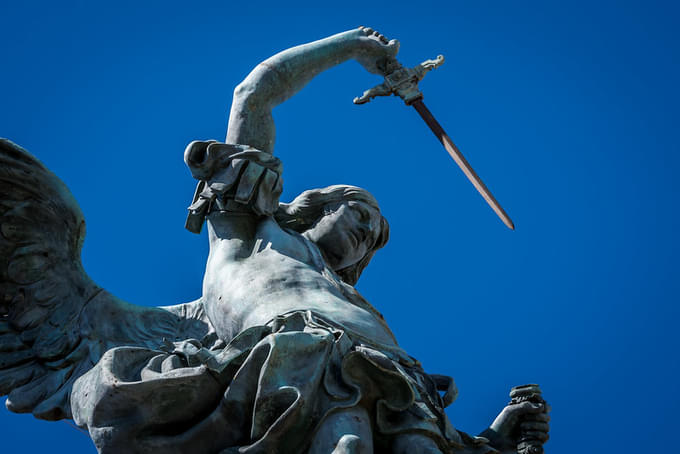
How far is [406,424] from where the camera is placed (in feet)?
16.3

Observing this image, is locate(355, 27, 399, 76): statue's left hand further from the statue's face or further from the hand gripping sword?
the statue's face

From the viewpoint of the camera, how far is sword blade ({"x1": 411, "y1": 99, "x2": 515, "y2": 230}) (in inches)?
280

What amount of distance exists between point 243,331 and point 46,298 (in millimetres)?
2153

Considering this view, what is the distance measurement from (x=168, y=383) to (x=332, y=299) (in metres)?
1.51

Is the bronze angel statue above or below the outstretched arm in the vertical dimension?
below

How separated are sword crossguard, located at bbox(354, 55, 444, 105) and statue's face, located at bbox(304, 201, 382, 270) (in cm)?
110

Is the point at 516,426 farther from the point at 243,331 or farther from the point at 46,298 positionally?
the point at 46,298

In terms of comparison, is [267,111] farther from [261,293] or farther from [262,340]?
[262,340]

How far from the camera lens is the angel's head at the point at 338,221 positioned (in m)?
7.05

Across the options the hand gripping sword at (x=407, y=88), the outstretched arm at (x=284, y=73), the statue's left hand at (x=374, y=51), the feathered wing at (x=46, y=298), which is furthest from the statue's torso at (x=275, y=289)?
the statue's left hand at (x=374, y=51)

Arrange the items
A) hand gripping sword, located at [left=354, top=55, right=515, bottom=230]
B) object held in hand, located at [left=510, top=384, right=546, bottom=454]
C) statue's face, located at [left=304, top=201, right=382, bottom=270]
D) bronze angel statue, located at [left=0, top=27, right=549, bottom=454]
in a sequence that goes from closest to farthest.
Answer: bronze angel statue, located at [left=0, top=27, right=549, bottom=454] < object held in hand, located at [left=510, top=384, right=546, bottom=454] < statue's face, located at [left=304, top=201, right=382, bottom=270] < hand gripping sword, located at [left=354, top=55, right=515, bottom=230]

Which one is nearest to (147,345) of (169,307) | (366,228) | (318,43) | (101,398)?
(169,307)

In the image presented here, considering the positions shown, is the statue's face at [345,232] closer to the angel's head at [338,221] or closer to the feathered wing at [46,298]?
the angel's head at [338,221]

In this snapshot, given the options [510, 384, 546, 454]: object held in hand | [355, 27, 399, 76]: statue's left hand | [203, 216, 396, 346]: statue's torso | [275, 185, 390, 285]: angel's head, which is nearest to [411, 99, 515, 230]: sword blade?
[355, 27, 399, 76]: statue's left hand
